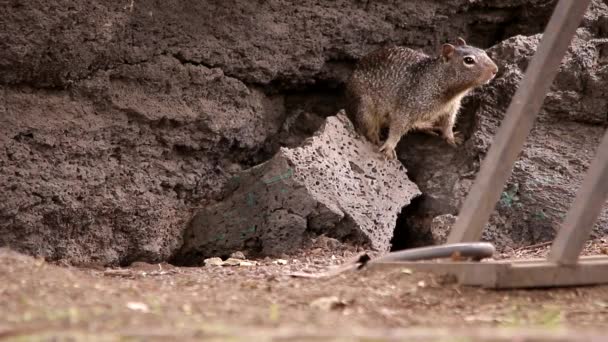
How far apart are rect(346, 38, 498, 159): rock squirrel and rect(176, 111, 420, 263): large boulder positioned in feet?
1.33

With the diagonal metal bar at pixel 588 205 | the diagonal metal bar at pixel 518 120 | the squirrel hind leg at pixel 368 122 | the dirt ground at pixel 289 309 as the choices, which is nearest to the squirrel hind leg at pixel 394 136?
the squirrel hind leg at pixel 368 122

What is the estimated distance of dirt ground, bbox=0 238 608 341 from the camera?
2.65 metres

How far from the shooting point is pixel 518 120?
13.9 ft

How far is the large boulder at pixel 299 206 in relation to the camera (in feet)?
21.8

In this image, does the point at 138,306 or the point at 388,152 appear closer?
the point at 138,306

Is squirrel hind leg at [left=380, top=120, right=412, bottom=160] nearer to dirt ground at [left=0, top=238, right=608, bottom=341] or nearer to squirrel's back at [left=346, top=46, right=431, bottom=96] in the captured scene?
squirrel's back at [left=346, top=46, right=431, bottom=96]

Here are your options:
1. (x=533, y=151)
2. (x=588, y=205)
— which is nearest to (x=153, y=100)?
(x=533, y=151)

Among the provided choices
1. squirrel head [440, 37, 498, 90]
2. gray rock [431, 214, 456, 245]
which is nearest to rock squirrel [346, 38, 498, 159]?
squirrel head [440, 37, 498, 90]

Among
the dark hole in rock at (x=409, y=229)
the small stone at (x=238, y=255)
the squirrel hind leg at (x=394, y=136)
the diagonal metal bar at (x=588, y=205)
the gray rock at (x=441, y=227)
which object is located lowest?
the small stone at (x=238, y=255)

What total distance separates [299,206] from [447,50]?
1.82m

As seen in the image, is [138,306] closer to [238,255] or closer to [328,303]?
[328,303]

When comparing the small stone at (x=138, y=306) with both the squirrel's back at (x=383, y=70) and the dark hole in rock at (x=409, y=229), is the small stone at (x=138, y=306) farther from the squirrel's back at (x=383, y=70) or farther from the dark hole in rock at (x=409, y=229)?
the squirrel's back at (x=383, y=70)

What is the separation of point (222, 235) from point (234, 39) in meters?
1.44

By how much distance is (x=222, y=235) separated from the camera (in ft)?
22.1
